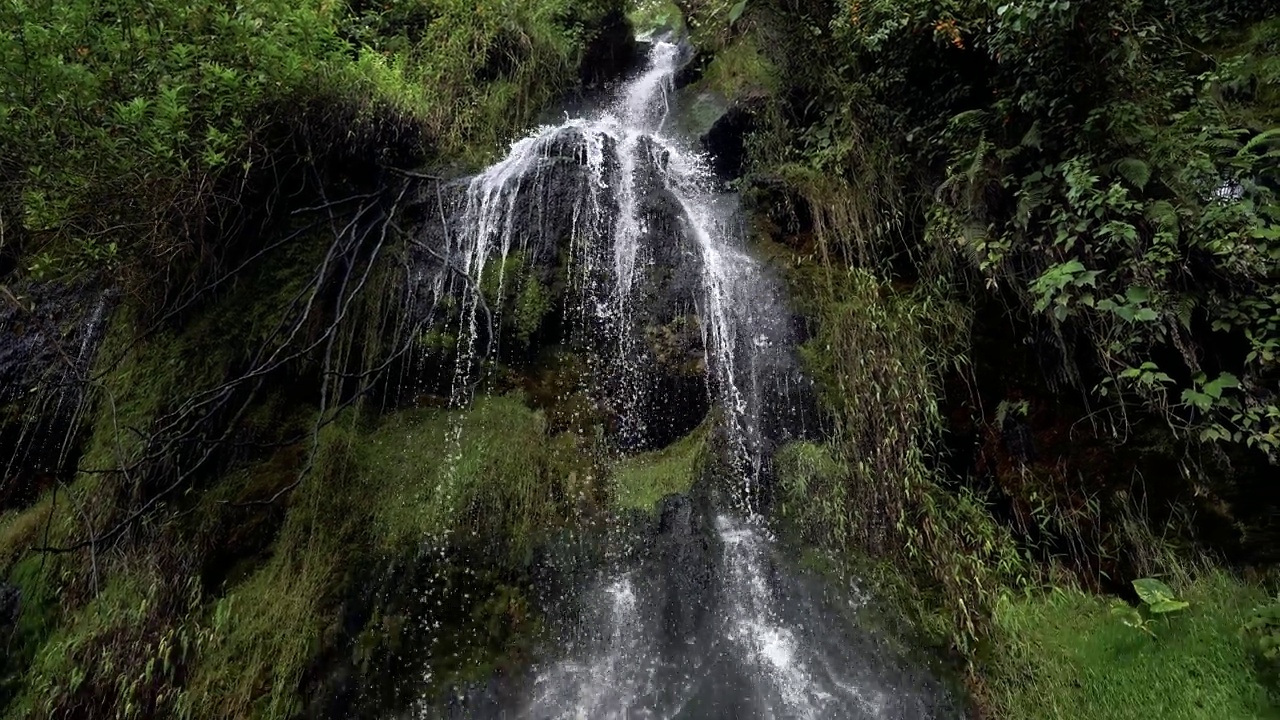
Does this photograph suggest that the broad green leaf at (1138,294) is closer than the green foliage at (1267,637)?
No

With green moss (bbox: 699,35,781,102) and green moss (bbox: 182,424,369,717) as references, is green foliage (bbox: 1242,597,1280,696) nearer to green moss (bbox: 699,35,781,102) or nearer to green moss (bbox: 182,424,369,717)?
green moss (bbox: 182,424,369,717)

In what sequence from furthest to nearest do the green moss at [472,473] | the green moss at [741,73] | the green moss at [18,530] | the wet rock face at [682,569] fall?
the green moss at [741,73] < the green moss at [18,530] < the green moss at [472,473] < the wet rock face at [682,569]

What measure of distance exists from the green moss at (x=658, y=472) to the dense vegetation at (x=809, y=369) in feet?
0.09

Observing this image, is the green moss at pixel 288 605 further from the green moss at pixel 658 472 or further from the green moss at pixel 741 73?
the green moss at pixel 741 73

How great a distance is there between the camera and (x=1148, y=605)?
346 cm

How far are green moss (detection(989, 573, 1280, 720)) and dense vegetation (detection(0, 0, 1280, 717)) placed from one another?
0.02m

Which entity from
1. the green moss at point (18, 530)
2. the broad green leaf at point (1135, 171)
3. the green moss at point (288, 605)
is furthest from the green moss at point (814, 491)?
the green moss at point (18, 530)

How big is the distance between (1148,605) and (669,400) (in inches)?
129

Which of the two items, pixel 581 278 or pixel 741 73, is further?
pixel 741 73

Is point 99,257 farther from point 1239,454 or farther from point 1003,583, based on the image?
point 1239,454

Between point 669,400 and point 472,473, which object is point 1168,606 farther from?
point 472,473

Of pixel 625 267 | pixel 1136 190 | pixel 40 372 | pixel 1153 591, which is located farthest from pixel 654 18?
pixel 1153 591

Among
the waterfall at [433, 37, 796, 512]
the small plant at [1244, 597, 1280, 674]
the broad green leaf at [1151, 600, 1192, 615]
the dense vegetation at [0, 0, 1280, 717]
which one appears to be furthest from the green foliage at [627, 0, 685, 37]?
the small plant at [1244, 597, 1280, 674]

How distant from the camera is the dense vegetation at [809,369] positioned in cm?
354
